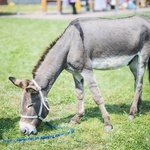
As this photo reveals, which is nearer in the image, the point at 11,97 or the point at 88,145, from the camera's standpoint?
the point at 88,145

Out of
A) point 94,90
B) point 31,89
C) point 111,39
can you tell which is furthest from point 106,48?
point 31,89

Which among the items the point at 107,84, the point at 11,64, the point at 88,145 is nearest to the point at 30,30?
the point at 11,64

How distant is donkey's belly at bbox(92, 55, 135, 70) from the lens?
6398 mm

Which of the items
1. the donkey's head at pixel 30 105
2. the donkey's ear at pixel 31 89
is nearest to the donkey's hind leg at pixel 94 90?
the donkey's head at pixel 30 105

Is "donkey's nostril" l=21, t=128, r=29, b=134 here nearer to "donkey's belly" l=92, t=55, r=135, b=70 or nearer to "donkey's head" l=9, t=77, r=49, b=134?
"donkey's head" l=9, t=77, r=49, b=134

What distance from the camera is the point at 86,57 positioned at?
619 centimetres

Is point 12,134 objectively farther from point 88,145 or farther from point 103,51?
point 103,51

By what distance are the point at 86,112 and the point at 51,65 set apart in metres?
1.68

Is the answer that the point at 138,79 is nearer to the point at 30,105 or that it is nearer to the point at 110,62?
the point at 110,62

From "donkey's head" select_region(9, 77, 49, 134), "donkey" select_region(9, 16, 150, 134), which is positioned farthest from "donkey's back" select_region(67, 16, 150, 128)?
"donkey's head" select_region(9, 77, 49, 134)

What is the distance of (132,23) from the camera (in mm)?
6840

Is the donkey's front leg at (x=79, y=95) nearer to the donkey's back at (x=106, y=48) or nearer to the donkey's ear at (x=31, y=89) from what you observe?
the donkey's back at (x=106, y=48)

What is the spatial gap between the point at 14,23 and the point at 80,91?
15.7 metres

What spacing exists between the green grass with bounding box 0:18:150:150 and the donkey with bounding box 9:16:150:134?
0.96ft
